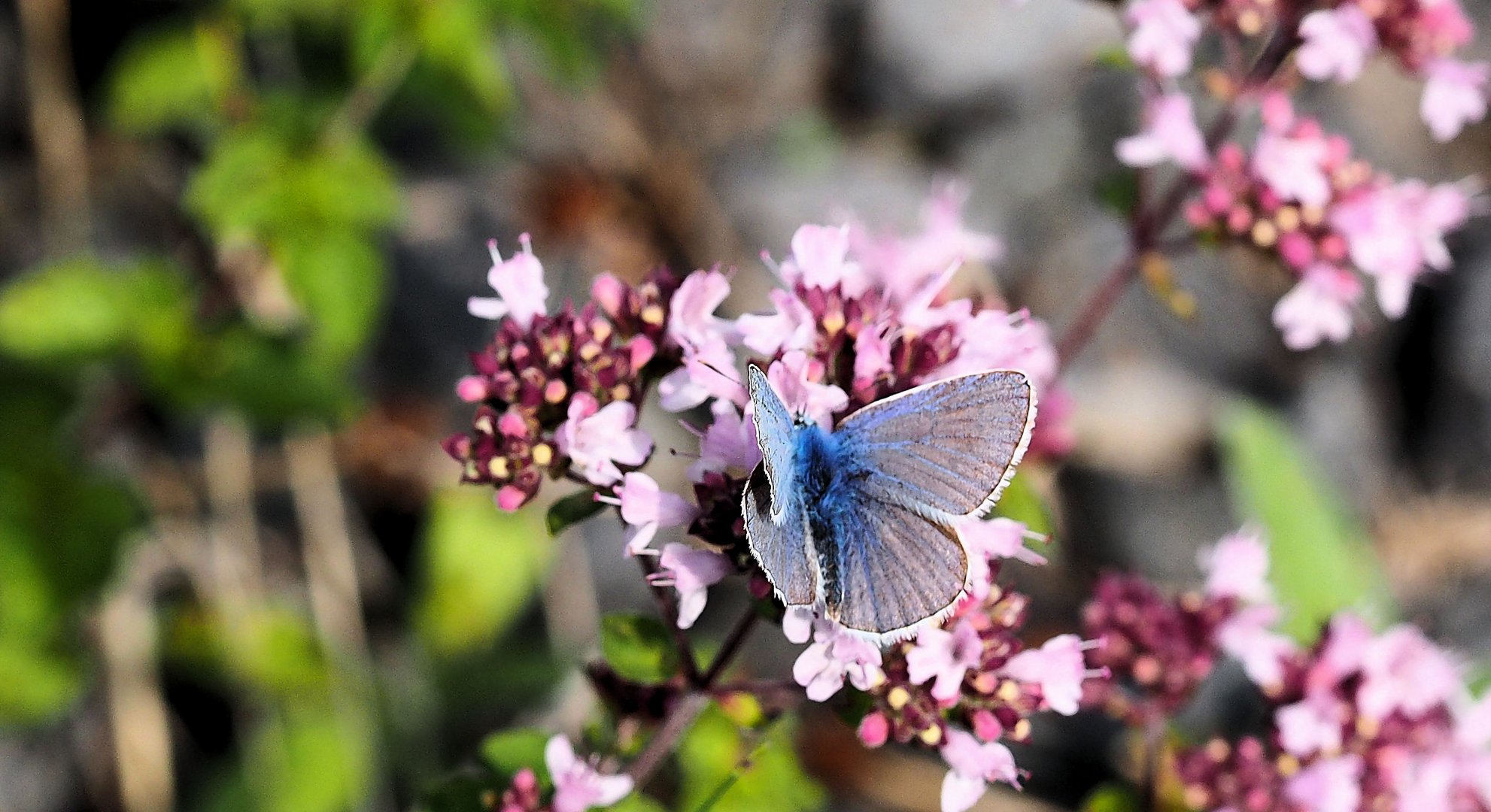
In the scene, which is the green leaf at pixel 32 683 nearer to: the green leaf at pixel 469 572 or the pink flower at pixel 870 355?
the green leaf at pixel 469 572

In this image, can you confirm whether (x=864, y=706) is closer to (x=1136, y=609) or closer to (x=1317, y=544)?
(x=1136, y=609)

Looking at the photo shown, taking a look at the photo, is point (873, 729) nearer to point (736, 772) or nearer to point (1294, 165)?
point (736, 772)

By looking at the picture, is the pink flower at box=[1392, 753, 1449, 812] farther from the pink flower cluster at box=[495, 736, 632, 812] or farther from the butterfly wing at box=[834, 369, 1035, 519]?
the pink flower cluster at box=[495, 736, 632, 812]

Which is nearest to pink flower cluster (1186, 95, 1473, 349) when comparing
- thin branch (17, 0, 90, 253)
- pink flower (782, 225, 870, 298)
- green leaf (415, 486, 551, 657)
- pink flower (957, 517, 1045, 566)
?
pink flower (782, 225, 870, 298)

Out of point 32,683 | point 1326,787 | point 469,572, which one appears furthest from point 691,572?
point 32,683

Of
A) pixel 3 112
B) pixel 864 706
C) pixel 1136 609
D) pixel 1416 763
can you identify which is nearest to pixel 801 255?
pixel 864 706
